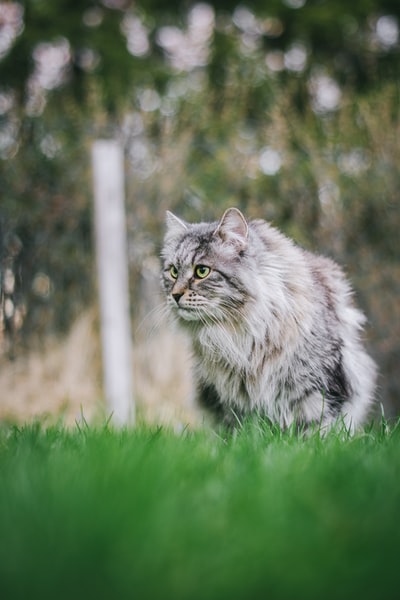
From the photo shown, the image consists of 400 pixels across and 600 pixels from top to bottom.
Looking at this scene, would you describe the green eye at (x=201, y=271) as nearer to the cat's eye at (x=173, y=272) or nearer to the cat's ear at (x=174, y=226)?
the cat's eye at (x=173, y=272)

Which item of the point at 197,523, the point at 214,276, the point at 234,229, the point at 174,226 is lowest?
the point at 197,523

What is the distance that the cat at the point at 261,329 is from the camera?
10.8ft

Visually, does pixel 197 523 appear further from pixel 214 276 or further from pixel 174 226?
pixel 174 226

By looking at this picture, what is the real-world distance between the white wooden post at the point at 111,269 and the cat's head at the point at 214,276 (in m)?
1.90

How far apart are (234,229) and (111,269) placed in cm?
213

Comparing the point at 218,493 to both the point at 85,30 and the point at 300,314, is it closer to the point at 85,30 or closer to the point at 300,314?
the point at 300,314

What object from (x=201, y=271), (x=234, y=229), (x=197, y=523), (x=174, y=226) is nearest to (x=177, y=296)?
(x=201, y=271)

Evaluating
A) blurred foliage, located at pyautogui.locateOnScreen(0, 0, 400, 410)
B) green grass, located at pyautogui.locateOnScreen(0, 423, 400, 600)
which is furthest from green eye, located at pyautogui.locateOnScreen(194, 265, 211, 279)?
blurred foliage, located at pyautogui.locateOnScreen(0, 0, 400, 410)

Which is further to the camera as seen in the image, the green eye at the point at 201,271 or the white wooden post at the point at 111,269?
the white wooden post at the point at 111,269

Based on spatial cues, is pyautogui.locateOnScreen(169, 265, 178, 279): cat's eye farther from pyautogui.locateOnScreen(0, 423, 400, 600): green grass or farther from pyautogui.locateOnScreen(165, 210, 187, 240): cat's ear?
pyautogui.locateOnScreen(0, 423, 400, 600): green grass

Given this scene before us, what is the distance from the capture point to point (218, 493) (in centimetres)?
183

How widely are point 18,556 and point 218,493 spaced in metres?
0.63

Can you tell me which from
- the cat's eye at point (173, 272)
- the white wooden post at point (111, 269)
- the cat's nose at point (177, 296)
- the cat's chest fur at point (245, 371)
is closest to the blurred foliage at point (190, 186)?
the white wooden post at point (111, 269)

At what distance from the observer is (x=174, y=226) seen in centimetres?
380
